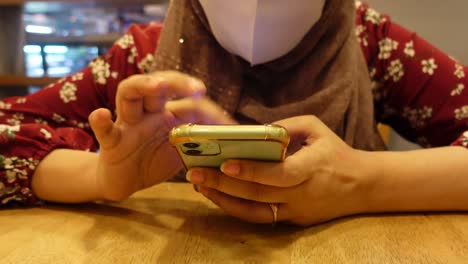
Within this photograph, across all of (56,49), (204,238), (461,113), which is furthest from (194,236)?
(56,49)

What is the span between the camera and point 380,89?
0.67 meters

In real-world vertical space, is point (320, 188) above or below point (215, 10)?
below

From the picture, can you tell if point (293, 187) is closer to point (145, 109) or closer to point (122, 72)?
point (145, 109)

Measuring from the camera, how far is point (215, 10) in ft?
1.71

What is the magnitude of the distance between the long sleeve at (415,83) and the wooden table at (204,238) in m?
0.24

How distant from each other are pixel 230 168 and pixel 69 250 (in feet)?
0.51

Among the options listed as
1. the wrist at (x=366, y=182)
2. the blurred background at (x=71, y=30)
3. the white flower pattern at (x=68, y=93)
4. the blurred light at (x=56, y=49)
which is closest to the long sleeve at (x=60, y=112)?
the white flower pattern at (x=68, y=93)

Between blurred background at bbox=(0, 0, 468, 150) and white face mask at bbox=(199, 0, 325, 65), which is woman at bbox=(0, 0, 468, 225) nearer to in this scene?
white face mask at bbox=(199, 0, 325, 65)

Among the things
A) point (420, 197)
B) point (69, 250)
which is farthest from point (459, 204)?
point (69, 250)

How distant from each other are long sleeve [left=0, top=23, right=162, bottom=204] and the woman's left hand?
24 centimetres

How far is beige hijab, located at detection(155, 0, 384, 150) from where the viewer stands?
0.55 m

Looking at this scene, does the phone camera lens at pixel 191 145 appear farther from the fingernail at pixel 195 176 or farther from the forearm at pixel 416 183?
the forearm at pixel 416 183

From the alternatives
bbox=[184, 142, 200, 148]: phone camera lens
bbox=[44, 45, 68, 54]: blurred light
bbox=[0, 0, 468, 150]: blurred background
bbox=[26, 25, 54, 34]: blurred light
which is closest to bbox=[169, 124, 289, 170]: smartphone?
bbox=[184, 142, 200, 148]: phone camera lens

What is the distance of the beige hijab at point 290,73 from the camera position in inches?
21.7
